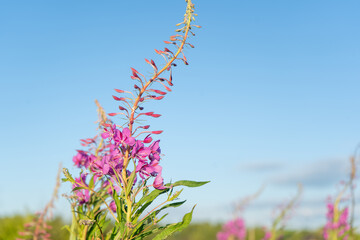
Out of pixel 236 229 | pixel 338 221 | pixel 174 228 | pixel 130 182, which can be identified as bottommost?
pixel 174 228

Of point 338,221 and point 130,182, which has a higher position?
point 338,221

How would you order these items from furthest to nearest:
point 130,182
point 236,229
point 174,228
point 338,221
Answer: point 236,229, point 338,221, point 174,228, point 130,182

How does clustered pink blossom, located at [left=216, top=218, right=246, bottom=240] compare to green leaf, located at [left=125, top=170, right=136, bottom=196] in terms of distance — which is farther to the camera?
clustered pink blossom, located at [left=216, top=218, right=246, bottom=240]

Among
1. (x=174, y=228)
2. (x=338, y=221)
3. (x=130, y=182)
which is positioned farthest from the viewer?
(x=338, y=221)

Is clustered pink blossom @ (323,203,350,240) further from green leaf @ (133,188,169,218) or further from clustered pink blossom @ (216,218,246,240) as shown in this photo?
green leaf @ (133,188,169,218)

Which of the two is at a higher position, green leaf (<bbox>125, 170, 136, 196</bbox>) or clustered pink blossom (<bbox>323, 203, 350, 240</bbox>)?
clustered pink blossom (<bbox>323, 203, 350, 240</bbox>)

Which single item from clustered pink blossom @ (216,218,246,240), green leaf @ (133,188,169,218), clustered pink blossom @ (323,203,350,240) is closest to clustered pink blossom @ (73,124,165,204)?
green leaf @ (133,188,169,218)

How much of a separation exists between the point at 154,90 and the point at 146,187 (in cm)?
66

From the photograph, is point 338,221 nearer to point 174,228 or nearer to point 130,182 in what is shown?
point 174,228

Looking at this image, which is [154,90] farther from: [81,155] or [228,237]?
[228,237]

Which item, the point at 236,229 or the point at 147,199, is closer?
the point at 147,199

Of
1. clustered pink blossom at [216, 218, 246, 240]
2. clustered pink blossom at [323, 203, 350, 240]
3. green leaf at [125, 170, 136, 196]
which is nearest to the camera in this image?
green leaf at [125, 170, 136, 196]

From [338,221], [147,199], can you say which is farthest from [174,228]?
[338,221]

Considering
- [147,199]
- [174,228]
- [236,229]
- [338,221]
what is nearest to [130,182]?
[147,199]
